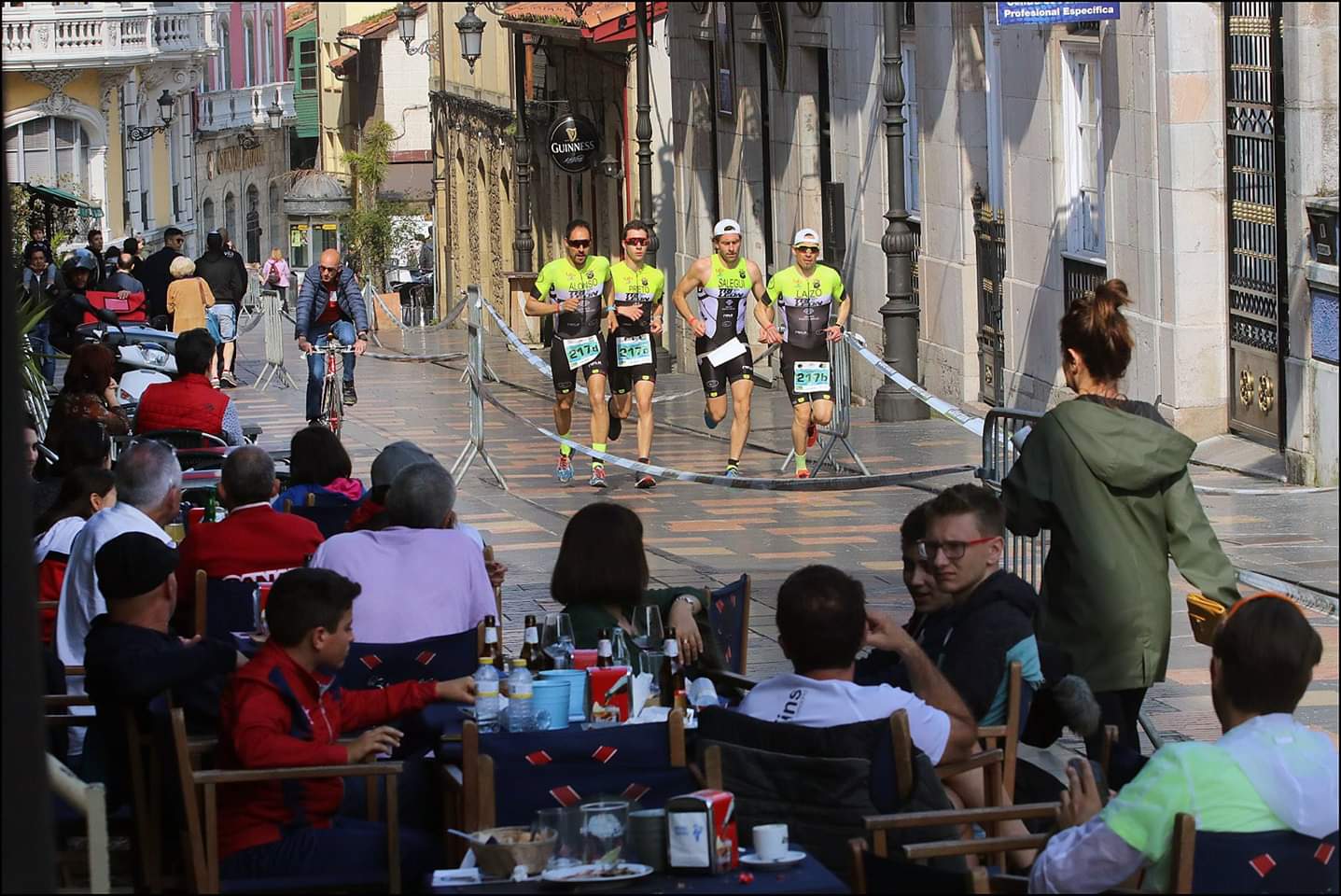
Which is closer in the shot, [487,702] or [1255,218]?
[487,702]

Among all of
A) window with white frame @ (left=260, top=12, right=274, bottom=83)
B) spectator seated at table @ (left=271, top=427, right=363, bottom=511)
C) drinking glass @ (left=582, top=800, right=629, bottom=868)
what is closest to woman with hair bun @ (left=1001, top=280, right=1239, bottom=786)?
drinking glass @ (left=582, top=800, right=629, bottom=868)

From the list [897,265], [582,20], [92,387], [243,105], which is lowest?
[92,387]

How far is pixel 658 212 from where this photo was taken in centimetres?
3131

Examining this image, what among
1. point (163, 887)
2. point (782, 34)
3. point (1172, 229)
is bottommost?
point (163, 887)

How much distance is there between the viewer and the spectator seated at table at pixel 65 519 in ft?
25.2

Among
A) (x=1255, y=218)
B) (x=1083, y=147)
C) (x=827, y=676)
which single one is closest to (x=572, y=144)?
(x=1083, y=147)

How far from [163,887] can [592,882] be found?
176 cm

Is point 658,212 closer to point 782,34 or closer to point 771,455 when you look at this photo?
point 782,34

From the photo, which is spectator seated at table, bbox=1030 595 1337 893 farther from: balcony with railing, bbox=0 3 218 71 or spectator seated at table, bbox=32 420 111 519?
balcony with railing, bbox=0 3 218 71

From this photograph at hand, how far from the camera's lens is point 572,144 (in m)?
33.8

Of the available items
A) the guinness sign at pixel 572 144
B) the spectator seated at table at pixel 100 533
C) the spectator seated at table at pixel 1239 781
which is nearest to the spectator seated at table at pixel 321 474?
the spectator seated at table at pixel 100 533

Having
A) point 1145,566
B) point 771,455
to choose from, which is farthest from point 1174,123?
point 1145,566

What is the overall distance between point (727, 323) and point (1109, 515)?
916 centimetres

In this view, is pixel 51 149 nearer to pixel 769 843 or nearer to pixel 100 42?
pixel 100 42
